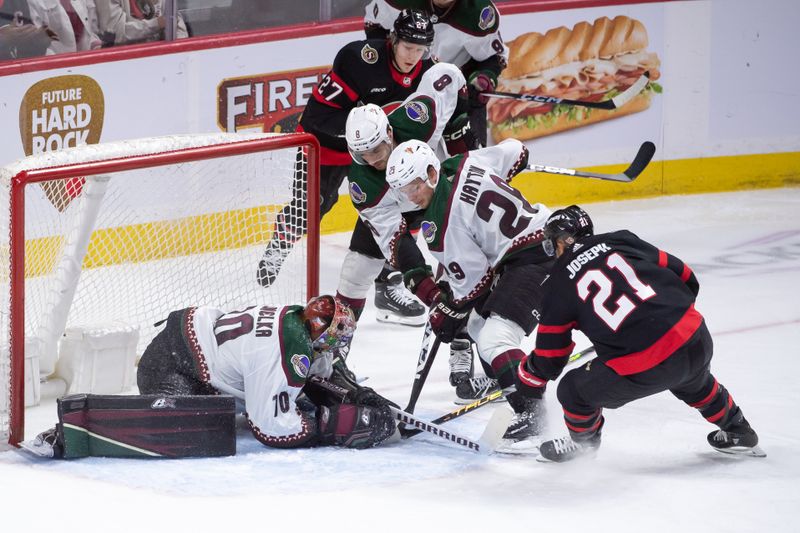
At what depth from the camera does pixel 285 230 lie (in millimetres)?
4898

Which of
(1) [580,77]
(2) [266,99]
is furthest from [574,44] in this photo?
(2) [266,99]

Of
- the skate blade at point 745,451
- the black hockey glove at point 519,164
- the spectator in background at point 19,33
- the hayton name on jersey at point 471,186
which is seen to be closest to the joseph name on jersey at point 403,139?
the hayton name on jersey at point 471,186

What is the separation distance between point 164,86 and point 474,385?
2.19 metres

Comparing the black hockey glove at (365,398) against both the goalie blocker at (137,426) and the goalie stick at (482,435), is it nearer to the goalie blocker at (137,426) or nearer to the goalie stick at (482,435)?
the goalie stick at (482,435)

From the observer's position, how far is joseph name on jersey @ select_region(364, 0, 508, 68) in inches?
214

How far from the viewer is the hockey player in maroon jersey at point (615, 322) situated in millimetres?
3535

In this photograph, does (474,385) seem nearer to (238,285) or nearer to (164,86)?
(238,285)

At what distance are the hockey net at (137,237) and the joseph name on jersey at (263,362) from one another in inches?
20.3

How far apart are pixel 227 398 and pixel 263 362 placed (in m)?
0.14

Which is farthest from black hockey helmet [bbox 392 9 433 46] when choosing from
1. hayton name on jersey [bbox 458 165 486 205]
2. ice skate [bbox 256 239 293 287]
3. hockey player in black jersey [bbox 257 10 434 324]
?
hayton name on jersey [bbox 458 165 486 205]

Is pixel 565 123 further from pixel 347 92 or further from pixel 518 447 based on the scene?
pixel 518 447

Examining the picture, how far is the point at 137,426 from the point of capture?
12.3 feet

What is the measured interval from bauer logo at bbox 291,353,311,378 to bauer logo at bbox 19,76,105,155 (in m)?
2.19

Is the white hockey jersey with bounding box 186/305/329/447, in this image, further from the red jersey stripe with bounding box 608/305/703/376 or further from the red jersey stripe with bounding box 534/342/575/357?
the red jersey stripe with bounding box 608/305/703/376
